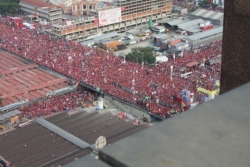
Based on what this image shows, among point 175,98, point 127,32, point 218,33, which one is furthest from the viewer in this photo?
point 127,32

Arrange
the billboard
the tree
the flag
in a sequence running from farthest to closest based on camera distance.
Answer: the billboard, the tree, the flag

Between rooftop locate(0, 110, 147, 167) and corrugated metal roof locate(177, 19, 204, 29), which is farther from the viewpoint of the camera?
corrugated metal roof locate(177, 19, 204, 29)

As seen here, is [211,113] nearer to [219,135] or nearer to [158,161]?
[219,135]

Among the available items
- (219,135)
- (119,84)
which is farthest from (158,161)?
(119,84)

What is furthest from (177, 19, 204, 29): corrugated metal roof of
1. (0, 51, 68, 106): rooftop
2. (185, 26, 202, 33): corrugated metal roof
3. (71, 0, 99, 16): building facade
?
(0, 51, 68, 106): rooftop

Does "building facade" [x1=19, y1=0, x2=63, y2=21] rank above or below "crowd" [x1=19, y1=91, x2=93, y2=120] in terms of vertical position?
above

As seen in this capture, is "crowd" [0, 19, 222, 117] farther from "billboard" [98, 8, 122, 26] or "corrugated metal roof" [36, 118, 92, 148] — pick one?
"billboard" [98, 8, 122, 26]

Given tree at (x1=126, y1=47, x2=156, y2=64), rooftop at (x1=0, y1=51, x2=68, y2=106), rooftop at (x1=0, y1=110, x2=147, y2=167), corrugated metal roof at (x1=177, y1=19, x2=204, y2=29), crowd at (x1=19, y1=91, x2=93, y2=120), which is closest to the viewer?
rooftop at (x1=0, y1=110, x2=147, y2=167)

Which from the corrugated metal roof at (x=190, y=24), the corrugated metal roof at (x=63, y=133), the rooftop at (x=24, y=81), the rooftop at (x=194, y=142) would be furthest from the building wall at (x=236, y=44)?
the corrugated metal roof at (x=190, y=24)
